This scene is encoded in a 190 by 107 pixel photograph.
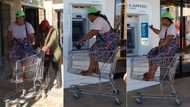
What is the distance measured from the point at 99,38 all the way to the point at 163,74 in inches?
46.3

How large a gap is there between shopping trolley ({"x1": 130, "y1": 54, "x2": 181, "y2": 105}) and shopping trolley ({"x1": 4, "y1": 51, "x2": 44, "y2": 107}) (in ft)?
3.48

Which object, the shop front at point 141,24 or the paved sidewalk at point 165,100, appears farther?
the paved sidewalk at point 165,100

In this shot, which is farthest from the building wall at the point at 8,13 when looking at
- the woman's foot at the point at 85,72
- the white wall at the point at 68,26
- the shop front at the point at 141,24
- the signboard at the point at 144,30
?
the signboard at the point at 144,30

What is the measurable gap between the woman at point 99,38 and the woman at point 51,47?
25 centimetres

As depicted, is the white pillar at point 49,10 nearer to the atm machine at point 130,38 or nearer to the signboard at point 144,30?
the atm machine at point 130,38

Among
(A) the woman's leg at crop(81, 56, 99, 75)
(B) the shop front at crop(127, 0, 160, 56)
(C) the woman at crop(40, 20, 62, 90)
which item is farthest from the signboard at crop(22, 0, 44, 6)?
(B) the shop front at crop(127, 0, 160, 56)

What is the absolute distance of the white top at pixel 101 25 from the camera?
15.6 ft

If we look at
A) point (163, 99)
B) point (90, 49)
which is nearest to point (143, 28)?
point (90, 49)

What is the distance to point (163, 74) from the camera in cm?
571

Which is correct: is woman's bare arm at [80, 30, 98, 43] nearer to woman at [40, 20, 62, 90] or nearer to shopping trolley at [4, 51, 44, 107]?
woman at [40, 20, 62, 90]

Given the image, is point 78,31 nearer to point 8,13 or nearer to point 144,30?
point 8,13

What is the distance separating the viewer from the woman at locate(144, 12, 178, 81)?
5422 mm

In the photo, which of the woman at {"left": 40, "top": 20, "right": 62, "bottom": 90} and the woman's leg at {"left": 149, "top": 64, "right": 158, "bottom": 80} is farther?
the woman's leg at {"left": 149, "top": 64, "right": 158, "bottom": 80}

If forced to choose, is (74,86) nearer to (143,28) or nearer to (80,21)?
(80,21)
